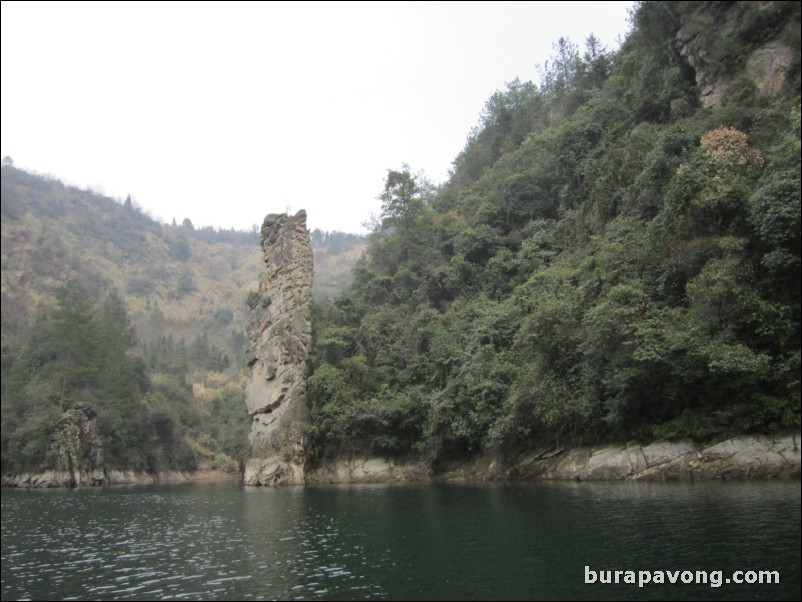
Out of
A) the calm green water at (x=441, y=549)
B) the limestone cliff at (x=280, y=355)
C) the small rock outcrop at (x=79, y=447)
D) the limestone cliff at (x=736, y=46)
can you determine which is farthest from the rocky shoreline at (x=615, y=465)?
the small rock outcrop at (x=79, y=447)

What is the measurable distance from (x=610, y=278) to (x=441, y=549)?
19989 mm

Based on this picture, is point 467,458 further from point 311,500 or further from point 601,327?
point 601,327

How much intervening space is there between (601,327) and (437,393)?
15.4 m

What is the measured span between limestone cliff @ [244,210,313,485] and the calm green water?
21949 millimetres

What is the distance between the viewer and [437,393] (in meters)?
39.4

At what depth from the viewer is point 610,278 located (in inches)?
1180

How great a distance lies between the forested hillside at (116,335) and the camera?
63906 millimetres

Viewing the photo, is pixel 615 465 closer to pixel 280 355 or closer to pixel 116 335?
pixel 280 355

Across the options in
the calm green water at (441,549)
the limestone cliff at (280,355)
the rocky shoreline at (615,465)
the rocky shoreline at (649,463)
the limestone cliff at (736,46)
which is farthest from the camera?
the limestone cliff at (280,355)

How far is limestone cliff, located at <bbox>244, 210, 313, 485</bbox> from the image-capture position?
4662 cm

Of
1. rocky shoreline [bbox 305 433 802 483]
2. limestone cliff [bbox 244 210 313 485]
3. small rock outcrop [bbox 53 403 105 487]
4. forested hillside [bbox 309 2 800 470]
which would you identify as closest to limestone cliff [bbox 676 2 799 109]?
forested hillside [bbox 309 2 800 470]

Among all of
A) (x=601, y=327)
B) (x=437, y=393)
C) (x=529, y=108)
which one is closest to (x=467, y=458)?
(x=437, y=393)

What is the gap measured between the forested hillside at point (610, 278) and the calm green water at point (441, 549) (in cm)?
523

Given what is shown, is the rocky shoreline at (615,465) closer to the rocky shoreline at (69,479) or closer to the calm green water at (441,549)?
the calm green water at (441,549)
